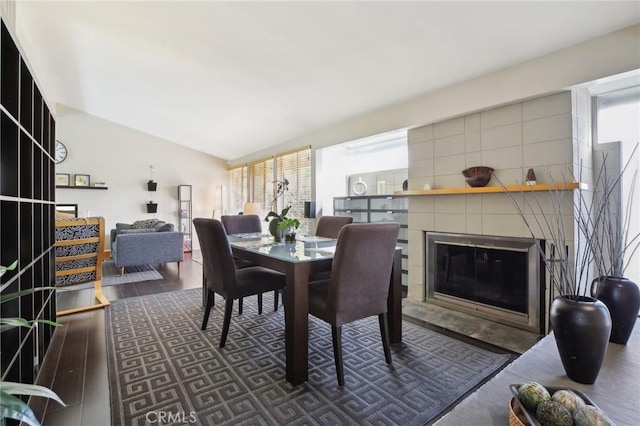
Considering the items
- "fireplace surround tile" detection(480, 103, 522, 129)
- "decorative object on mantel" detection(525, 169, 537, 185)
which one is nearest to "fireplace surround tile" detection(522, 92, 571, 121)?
"fireplace surround tile" detection(480, 103, 522, 129)

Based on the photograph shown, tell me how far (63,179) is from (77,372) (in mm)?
6012

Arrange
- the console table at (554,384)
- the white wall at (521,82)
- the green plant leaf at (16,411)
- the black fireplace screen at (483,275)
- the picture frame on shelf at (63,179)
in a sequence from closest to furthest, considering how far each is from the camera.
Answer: the green plant leaf at (16,411), the console table at (554,384), the white wall at (521,82), the black fireplace screen at (483,275), the picture frame on shelf at (63,179)

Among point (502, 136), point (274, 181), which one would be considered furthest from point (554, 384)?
point (274, 181)

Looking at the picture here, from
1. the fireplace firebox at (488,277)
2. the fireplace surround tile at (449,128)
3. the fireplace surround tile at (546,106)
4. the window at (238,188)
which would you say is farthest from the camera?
the window at (238,188)

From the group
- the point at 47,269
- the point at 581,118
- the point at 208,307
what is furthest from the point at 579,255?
the point at 47,269

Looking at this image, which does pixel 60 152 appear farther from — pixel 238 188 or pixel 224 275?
pixel 224 275

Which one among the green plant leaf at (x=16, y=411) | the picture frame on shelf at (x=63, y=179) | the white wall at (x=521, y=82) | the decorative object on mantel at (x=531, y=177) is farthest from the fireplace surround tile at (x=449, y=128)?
the picture frame on shelf at (x=63, y=179)

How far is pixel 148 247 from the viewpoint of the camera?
4.84 meters

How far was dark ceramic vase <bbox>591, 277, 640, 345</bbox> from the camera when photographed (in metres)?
1.31

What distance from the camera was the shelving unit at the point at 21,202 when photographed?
1370 mm

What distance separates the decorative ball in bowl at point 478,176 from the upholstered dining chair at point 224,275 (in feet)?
6.54

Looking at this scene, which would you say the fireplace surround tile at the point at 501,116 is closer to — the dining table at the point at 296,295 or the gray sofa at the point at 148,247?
the dining table at the point at 296,295

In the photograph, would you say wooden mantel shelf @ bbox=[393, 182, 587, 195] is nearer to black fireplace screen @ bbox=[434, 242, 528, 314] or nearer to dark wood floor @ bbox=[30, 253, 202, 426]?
black fireplace screen @ bbox=[434, 242, 528, 314]

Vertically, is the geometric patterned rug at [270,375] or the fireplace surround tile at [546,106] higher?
the fireplace surround tile at [546,106]
